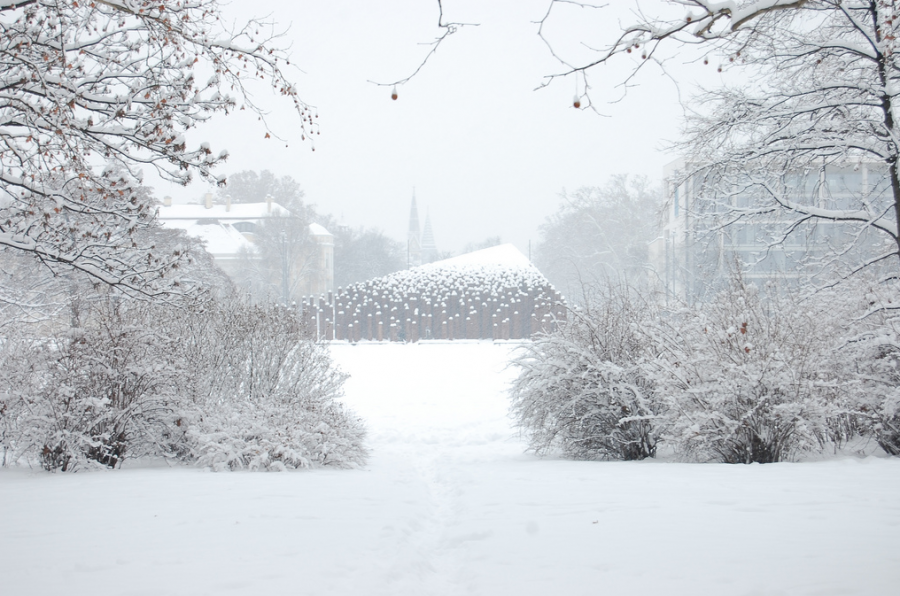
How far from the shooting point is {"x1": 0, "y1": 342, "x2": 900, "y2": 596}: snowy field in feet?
11.5

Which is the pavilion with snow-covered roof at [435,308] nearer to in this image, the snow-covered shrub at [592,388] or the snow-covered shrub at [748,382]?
the snow-covered shrub at [592,388]

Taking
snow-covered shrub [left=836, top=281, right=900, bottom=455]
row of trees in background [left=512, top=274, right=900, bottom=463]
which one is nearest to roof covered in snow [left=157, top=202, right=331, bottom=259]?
row of trees in background [left=512, top=274, right=900, bottom=463]

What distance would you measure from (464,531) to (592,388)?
378 centimetres

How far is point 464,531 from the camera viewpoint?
474 cm

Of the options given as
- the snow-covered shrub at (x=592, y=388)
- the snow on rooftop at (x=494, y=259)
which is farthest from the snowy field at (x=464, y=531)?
the snow on rooftop at (x=494, y=259)

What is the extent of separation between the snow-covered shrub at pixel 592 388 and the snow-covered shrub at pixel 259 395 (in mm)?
2281

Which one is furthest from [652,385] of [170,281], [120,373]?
[120,373]

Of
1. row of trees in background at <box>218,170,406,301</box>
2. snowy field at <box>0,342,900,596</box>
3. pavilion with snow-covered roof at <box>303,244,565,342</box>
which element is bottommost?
snowy field at <box>0,342,900,596</box>

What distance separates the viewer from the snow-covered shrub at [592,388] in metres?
8.07

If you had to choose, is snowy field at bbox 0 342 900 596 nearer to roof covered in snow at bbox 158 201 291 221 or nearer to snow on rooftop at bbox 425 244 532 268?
snow on rooftop at bbox 425 244 532 268

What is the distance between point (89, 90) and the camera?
18.9 ft

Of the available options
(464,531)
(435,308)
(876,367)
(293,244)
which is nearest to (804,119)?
(876,367)

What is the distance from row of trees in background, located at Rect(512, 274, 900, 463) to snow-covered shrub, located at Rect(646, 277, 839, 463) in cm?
1

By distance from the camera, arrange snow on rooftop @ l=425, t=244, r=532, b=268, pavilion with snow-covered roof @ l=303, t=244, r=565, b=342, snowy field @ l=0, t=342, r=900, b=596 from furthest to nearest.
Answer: snow on rooftop @ l=425, t=244, r=532, b=268 < pavilion with snow-covered roof @ l=303, t=244, r=565, b=342 < snowy field @ l=0, t=342, r=900, b=596
